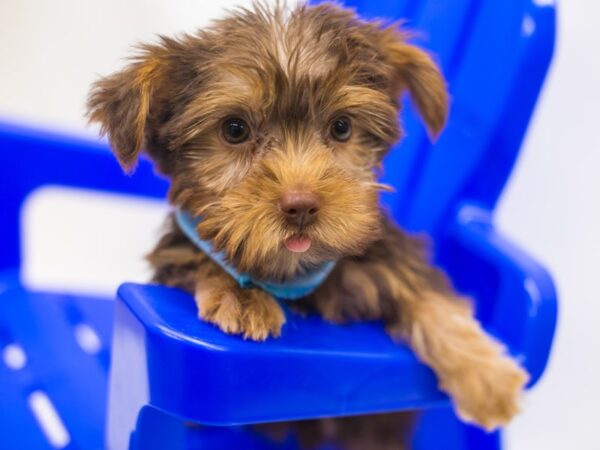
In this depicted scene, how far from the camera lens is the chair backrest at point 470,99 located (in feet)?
8.99

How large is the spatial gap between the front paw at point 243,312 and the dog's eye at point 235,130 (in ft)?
1.30

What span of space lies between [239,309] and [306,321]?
0.87 feet

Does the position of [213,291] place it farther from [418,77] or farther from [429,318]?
[418,77]

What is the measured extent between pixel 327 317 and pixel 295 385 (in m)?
0.33

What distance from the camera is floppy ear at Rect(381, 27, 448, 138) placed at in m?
2.26

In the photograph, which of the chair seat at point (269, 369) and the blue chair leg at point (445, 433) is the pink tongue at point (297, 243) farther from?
the blue chair leg at point (445, 433)

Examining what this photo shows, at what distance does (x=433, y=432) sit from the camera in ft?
9.17

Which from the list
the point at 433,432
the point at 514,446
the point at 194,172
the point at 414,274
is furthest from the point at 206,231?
the point at 514,446

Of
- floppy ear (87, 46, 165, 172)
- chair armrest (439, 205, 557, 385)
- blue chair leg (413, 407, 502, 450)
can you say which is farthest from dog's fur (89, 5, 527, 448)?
blue chair leg (413, 407, 502, 450)

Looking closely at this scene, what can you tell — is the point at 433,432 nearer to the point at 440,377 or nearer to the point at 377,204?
the point at 440,377

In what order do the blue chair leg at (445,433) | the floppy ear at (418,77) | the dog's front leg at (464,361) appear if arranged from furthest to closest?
the blue chair leg at (445,433)
the floppy ear at (418,77)
the dog's front leg at (464,361)

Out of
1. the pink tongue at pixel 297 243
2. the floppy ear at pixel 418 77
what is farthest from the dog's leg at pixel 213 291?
the floppy ear at pixel 418 77

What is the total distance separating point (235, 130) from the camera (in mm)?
1980

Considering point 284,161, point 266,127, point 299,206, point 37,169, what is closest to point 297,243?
point 299,206
